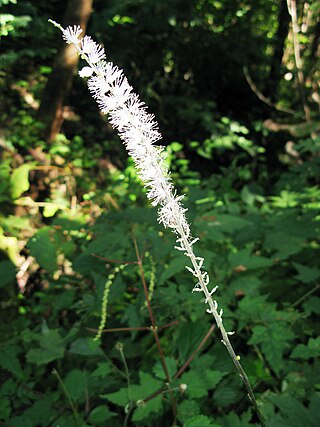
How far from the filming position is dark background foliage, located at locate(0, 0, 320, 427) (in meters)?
1.96

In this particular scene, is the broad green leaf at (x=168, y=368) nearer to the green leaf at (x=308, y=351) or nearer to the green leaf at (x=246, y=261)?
the green leaf at (x=308, y=351)

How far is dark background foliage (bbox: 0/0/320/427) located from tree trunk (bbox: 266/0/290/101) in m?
0.03

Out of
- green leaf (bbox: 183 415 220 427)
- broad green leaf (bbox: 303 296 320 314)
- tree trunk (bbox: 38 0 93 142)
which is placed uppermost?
tree trunk (bbox: 38 0 93 142)

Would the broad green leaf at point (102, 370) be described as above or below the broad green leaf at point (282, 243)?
below

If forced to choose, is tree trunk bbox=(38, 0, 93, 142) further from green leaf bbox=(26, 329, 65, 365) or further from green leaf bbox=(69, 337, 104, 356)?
green leaf bbox=(69, 337, 104, 356)

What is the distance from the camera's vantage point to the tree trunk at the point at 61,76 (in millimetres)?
4273

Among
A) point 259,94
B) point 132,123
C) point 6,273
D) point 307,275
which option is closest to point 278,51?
point 259,94

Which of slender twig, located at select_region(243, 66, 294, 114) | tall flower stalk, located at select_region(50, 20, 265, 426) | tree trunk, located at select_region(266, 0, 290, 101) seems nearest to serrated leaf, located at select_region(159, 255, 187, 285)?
tall flower stalk, located at select_region(50, 20, 265, 426)

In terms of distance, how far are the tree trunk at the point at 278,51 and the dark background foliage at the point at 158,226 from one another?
0.03m

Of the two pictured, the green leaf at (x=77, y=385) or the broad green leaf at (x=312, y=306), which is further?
the broad green leaf at (x=312, y=306)

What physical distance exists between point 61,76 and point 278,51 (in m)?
4.13

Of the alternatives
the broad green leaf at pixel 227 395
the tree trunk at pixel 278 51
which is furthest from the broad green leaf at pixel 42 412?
the tree trunk at pixel 278 51

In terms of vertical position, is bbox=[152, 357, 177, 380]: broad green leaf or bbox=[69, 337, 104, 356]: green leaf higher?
bbox=[69, 337, 104, 356]: green leaf

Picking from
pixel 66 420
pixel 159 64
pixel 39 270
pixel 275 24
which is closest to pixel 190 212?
pixel 66 420
